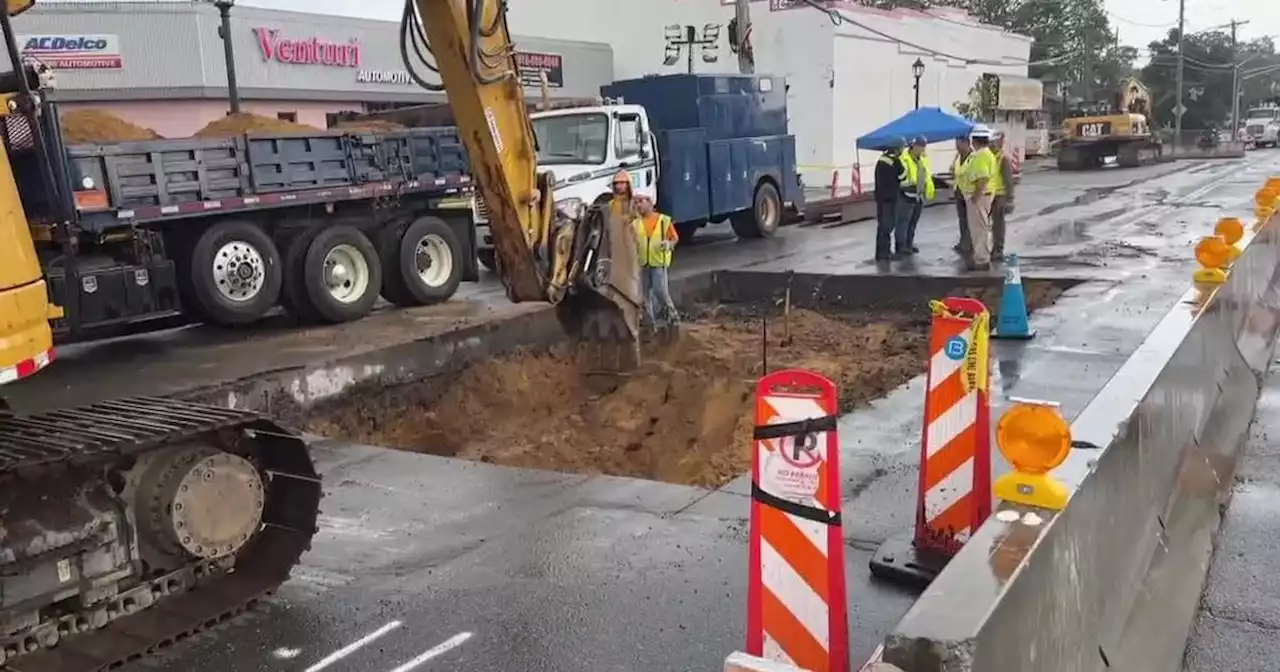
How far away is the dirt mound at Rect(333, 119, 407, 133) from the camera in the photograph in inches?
562

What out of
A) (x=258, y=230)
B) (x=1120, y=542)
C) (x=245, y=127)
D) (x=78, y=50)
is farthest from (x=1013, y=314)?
(x=78, y=50)

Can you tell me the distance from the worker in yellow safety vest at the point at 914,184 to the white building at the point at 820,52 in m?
17.9

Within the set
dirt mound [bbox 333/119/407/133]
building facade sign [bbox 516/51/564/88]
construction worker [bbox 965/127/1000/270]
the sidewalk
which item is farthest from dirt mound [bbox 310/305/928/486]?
building facade sign [bbox 516/51/564/88]

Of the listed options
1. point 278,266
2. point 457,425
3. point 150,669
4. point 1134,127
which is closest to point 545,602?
point 150,669

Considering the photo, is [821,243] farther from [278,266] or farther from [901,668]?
[901,668]

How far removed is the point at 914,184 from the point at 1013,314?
22.6ft

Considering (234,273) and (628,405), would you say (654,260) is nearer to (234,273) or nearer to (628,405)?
A: (628,405)

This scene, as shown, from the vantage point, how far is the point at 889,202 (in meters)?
17.5

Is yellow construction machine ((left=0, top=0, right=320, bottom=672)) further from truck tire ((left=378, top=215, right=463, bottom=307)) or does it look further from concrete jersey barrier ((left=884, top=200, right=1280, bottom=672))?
truck tire ((left=378, top=215, right=463, bottom=307))

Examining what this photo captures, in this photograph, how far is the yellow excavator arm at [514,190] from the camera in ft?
28.0

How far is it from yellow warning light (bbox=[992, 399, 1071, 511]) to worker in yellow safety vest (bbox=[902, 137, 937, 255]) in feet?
46.9

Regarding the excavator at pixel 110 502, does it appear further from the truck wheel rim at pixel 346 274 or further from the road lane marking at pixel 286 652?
the truck wheel rim at pixel 346 274

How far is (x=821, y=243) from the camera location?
68.1 feet

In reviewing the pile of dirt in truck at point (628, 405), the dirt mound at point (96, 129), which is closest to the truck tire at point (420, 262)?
the pile of dirt in truck at point (628, 405)
